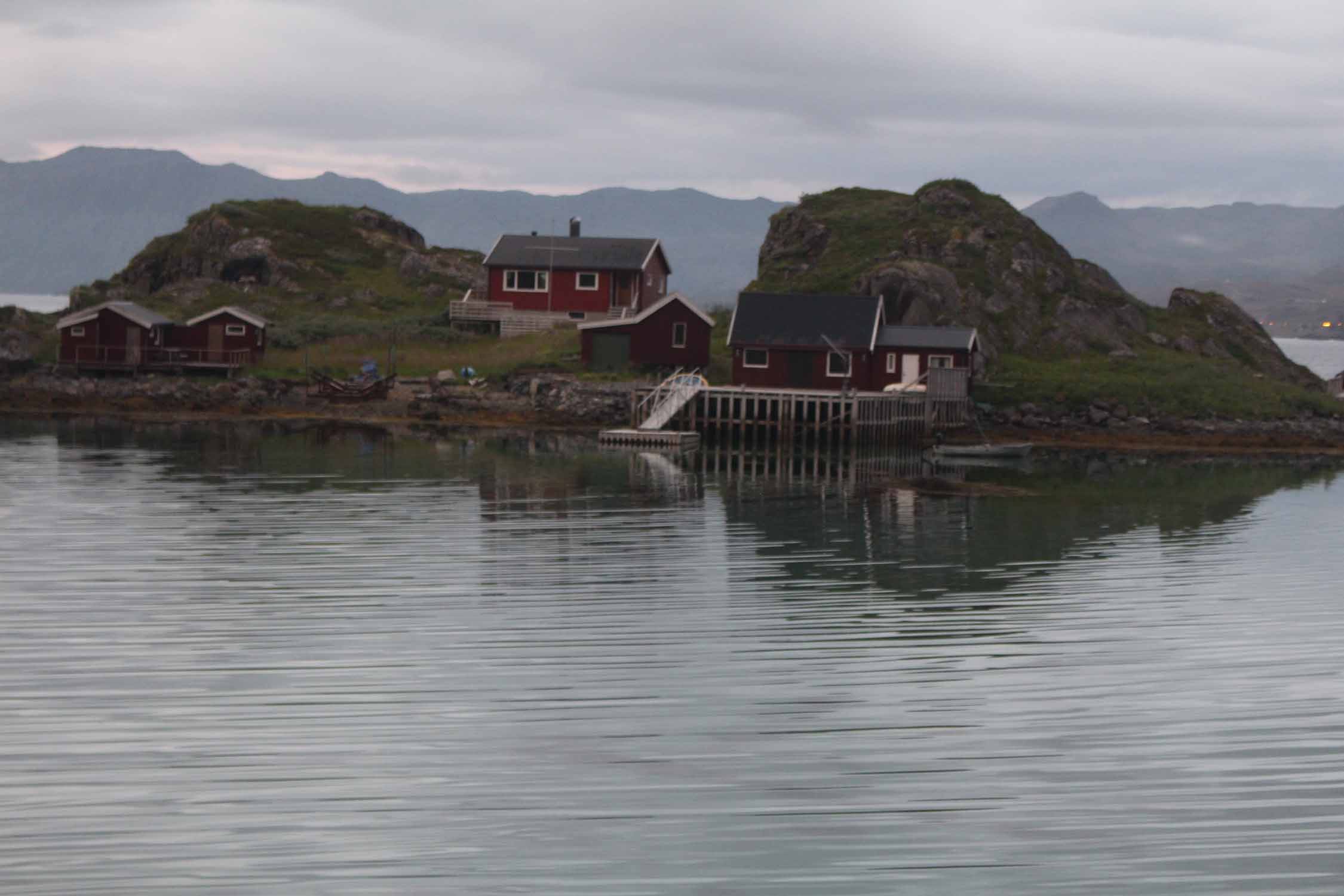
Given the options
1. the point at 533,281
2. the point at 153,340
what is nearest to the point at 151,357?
the point at 153,340

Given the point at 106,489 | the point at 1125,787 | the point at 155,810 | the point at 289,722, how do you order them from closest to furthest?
the point at 155,810, the point at 1125,787, the point at 289,722, the point at 106,489

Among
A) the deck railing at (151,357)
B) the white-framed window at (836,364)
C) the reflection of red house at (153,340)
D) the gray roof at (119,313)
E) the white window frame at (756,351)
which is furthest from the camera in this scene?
the deck railing at (151,357)

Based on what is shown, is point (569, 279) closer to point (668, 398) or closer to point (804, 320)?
point (804, 320)

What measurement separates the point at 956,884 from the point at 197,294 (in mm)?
92748

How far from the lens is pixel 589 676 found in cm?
2062

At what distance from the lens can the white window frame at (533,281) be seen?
297 ft

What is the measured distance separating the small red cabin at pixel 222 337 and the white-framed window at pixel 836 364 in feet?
108

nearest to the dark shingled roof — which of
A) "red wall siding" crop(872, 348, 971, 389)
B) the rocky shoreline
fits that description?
"red wall siding" crop(872, 348, 971, 389)

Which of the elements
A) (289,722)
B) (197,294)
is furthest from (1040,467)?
(197,294)

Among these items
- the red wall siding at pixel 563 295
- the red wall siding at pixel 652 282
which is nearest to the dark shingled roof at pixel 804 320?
the red wall siding at pixel 652 282

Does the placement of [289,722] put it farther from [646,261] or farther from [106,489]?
[646,261]

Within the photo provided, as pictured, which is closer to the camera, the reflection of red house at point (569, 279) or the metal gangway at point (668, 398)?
the metal gangway at point (668, 398)

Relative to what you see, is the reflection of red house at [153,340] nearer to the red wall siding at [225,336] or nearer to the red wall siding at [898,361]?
the red wall siding at [225,336]

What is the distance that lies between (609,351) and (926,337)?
1820 cm
